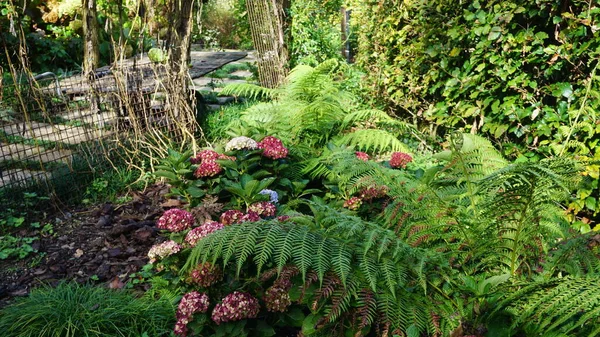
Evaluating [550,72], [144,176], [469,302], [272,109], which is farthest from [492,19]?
[144,176]

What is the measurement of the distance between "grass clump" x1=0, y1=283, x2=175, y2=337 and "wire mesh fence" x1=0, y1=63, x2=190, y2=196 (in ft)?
4.89

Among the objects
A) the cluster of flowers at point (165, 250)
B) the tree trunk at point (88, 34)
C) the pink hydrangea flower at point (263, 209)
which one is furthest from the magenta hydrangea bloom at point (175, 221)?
the tree trunk at point (88, 34)

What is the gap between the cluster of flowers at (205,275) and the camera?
2139mm

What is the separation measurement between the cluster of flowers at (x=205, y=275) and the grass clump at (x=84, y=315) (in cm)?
40

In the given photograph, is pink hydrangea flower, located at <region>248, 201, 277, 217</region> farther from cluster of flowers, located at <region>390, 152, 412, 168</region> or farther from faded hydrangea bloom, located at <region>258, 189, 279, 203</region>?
cluster of flowers, located at <region>390, 152, 412, 168</region>

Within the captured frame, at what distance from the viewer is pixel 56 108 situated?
3.98 meters

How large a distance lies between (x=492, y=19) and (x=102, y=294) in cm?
293

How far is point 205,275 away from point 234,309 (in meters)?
0.18

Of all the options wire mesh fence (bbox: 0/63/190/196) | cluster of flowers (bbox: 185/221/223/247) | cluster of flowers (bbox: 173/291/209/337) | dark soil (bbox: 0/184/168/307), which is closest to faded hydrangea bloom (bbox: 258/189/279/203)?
cluster of flowers (bbox: 185/221/223/247)

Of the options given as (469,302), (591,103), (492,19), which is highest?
(492,19)

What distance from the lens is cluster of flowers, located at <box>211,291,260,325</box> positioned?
6.80 feet

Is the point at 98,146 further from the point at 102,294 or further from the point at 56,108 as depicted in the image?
the point at 102,294

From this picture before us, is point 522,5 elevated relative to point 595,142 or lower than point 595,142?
elevated

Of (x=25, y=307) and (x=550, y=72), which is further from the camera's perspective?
(x=550, y=72)
